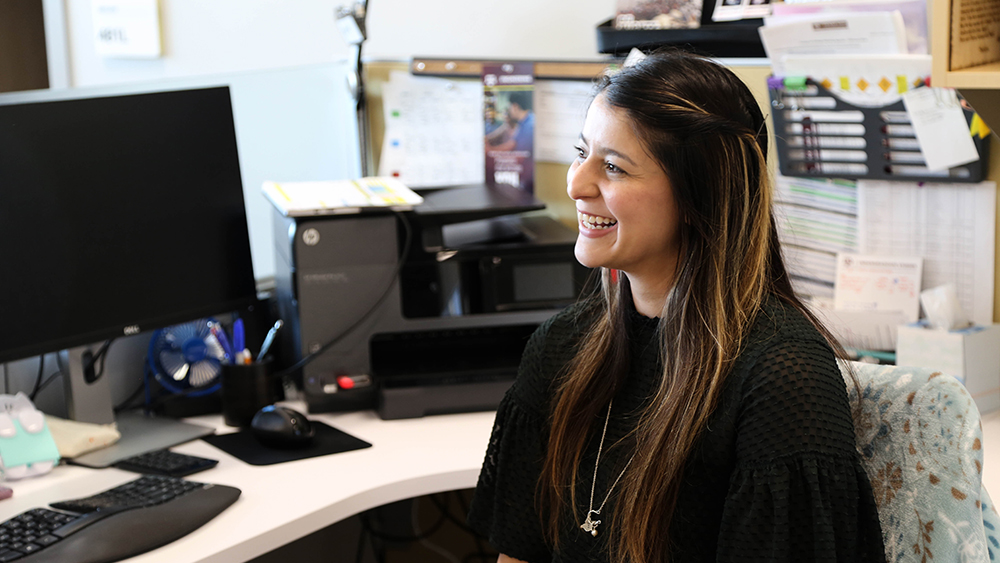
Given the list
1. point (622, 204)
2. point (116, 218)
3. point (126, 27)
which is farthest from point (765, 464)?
point (126, 27)

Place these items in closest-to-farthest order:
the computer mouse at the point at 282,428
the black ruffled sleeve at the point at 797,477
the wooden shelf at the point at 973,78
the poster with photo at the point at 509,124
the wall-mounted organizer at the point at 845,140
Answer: the black ruffled sleeve at the point at 797,477, the wooden shelf at the point at 973,78, the computer mouse at the point at 282,428, the wall-mounted organizer at the point at 845,140, the poster with photo at the point at 509,124

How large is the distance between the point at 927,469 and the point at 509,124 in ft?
3.84

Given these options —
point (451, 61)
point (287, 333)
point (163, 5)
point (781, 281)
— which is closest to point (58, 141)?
point (287, 333)

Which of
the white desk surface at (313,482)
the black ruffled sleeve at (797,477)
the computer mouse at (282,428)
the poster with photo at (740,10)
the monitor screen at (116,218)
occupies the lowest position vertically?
the white desk surface at (313,482)

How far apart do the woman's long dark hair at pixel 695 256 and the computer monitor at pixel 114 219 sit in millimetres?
754

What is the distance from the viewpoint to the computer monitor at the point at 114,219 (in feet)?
4.14

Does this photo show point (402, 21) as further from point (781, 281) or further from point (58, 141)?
point (781, 281)

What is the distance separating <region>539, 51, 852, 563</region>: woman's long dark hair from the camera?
3.08ft

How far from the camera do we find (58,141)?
129cm

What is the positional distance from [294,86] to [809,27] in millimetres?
1016

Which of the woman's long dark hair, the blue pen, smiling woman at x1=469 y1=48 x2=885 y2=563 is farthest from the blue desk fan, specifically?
the woman's long dark hair

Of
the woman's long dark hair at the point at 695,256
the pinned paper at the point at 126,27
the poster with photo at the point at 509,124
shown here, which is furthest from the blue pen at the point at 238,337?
the pinned paper at the point at 126,27

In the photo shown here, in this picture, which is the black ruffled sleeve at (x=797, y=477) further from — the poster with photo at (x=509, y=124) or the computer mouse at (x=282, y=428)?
the poster with photo at (x=509, y=124)

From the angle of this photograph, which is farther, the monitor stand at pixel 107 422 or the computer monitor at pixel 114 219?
the monitor stand at pixel 107 422
